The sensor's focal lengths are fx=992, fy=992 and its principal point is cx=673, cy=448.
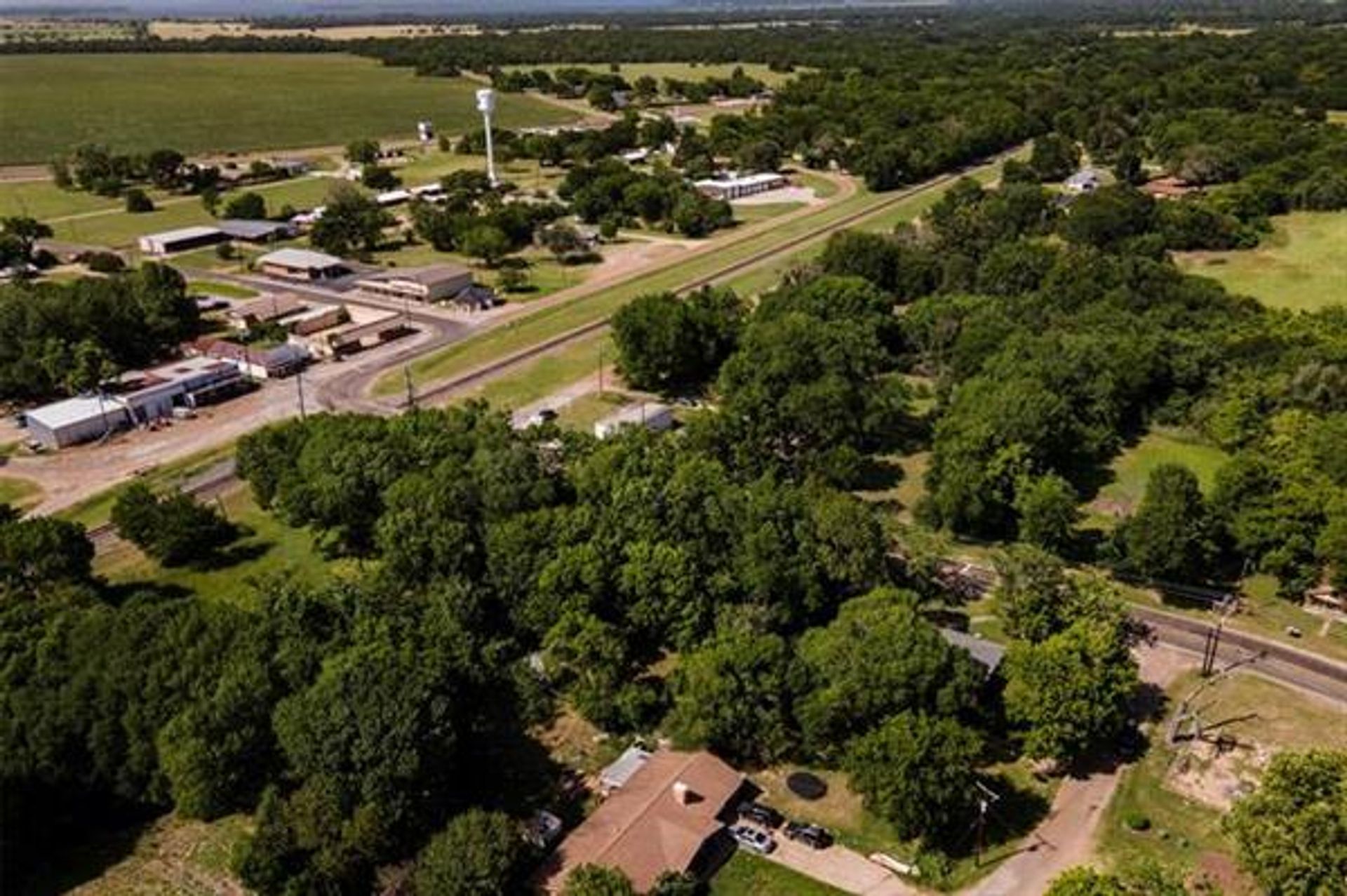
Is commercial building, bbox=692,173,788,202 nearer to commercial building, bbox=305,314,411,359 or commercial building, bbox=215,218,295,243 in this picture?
commercial building, bbox=215,218,295,243

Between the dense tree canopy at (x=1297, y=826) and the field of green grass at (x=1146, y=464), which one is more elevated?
the dense tree canopy at (x=1297, y=826)

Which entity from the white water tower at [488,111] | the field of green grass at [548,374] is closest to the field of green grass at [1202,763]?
the field of green grass at [548,374]

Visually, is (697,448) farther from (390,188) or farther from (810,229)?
(390,188)

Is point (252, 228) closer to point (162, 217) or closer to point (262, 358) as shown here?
point (162, 217)

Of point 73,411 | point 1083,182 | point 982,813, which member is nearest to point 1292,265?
point 1083,182

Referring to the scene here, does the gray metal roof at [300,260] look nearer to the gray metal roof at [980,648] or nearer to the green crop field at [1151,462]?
the green crop field at [1151,462]

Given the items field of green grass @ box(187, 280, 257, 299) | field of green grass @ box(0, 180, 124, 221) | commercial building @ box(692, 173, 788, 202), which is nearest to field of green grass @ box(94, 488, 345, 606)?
field of green grass @ box(187, 280, 257, 299)

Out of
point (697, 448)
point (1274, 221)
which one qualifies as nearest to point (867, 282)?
point (697, 448)
